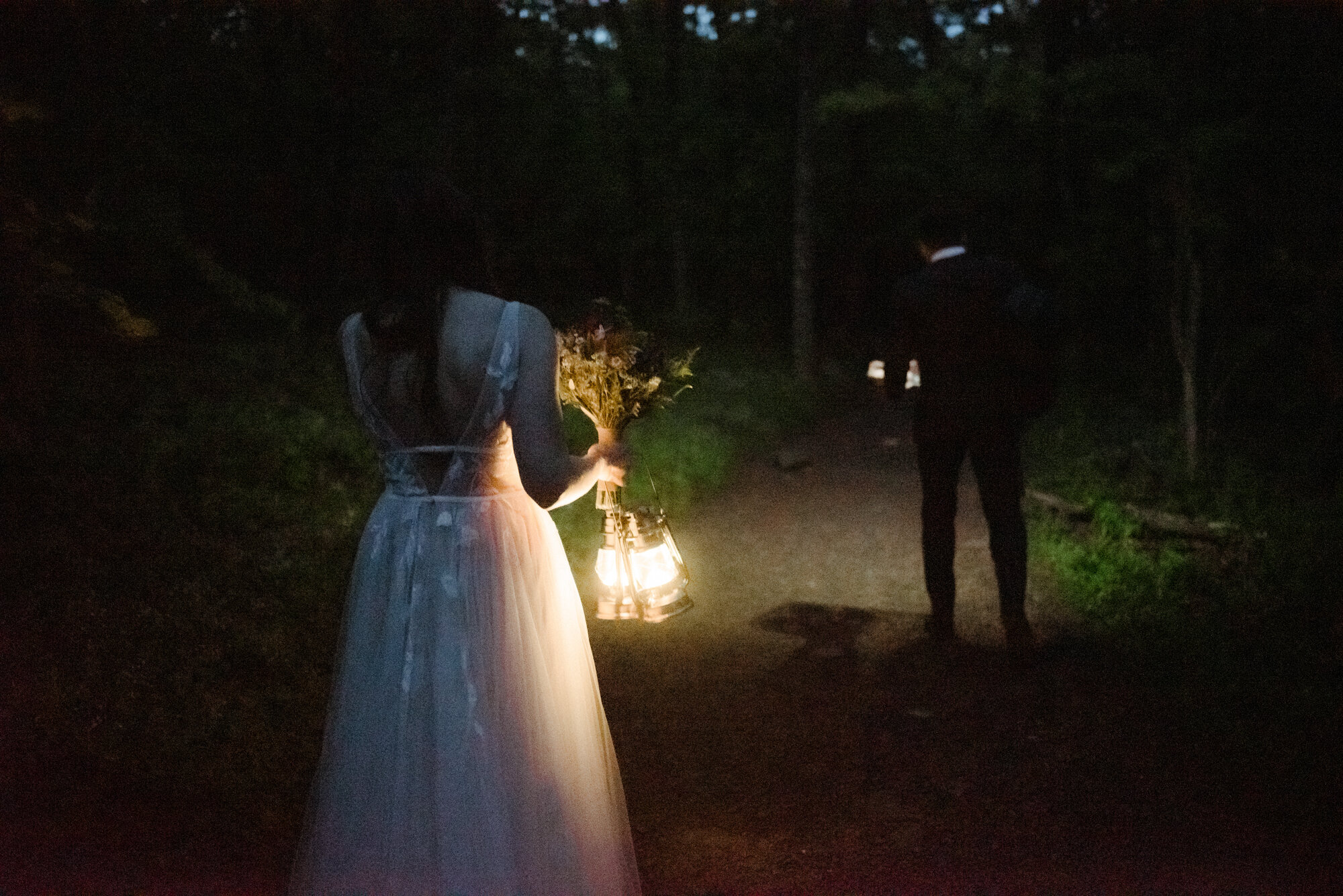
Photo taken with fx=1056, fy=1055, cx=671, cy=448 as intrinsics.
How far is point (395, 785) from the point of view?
2.59 metres

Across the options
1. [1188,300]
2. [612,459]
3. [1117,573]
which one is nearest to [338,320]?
[1188,300]

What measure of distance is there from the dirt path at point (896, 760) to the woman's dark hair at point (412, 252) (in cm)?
221

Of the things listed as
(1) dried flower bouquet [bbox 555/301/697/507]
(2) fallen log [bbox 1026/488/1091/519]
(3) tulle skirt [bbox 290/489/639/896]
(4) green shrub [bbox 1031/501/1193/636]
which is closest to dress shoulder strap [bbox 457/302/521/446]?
(3) tulle skirt [bbox 290/489/639/896]

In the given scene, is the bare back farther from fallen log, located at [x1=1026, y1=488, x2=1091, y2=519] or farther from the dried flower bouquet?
fallen log, located at [x1=1026, y1=488, x2=1091, y2=519]

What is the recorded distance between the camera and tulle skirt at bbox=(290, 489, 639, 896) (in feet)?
8.39

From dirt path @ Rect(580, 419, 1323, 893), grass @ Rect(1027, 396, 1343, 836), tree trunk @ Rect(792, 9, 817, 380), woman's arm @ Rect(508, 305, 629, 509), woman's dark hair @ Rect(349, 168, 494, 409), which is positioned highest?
tree trunk @ Rect(792, 9, 817, 380)

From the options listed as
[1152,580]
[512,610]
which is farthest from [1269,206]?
[512,610]

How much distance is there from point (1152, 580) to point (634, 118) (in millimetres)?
16730

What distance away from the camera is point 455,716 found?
2547 millimetres

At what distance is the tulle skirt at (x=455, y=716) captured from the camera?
256 cm

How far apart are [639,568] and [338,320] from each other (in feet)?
34.3

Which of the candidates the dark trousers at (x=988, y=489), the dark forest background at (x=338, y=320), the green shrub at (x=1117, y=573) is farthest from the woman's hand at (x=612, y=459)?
the green shrub at (x=1117, y=573)

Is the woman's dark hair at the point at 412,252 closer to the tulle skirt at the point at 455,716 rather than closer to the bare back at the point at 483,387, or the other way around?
the bare back at the point at 483,387

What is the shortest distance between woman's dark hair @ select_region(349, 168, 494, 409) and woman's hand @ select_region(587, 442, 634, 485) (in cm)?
61
